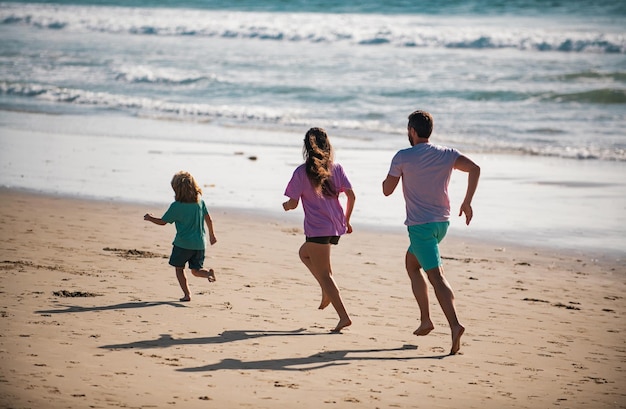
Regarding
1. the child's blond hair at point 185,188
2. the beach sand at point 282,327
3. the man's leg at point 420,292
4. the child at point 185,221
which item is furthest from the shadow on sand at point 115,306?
the man's leg at point 420,292

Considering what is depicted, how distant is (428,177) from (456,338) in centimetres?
108

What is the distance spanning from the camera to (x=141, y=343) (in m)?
5.98

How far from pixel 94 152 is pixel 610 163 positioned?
856cm

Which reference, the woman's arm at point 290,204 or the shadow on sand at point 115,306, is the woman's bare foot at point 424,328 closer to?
the woman's arm at point 290,204

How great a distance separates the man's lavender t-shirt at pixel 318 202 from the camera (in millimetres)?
6473

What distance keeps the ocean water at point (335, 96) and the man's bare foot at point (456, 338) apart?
439 cm

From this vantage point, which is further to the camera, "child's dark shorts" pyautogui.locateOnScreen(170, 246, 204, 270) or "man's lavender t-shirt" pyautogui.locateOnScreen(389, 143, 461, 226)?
"child's dark shorts" pyautogui.locateOnScreen(170, 246, 204, 270)

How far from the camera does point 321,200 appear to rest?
647 centimetres

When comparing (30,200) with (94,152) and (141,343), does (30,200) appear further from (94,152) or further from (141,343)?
(141,343)

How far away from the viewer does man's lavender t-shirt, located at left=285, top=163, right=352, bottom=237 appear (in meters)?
6.47

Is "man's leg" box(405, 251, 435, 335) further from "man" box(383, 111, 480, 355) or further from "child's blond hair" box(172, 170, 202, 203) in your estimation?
"child's blond hair" box(172, 170, 202, 203)

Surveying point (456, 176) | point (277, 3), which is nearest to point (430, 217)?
point (456, 176)

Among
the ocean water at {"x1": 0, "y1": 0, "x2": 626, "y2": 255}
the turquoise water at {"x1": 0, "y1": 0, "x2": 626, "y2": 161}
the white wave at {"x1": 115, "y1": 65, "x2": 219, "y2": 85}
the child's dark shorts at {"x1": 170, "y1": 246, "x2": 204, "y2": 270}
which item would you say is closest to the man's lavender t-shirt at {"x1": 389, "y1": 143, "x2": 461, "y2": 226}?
the child's dark shorts at {"x1": 170, "y1": 246, "x2": 204, "y2": 270}

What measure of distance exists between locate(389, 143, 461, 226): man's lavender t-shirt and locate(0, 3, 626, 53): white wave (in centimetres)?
2981
